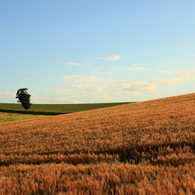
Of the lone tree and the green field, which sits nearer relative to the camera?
the green field

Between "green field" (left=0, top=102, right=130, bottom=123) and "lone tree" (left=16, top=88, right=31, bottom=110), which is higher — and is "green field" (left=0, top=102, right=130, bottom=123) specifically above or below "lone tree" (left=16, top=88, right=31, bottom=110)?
below

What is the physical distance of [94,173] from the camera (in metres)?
4.30

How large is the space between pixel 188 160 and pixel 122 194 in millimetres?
2130

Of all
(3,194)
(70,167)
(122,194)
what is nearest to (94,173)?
(70,167)

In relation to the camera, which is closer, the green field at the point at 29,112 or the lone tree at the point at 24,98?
the green field at the point at 29,112

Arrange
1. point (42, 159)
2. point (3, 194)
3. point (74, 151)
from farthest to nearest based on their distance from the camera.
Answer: point (74, 151) → point (42, 159) → point (3, 194)

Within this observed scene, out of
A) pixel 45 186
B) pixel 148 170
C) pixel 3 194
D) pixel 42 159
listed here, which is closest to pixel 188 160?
pixel 148 170

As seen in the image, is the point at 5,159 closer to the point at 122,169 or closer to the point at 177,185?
the point at 122,169

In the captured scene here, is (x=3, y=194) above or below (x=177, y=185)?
below

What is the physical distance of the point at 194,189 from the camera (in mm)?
2939

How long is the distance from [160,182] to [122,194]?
0.70m

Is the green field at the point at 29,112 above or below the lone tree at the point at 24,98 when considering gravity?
below

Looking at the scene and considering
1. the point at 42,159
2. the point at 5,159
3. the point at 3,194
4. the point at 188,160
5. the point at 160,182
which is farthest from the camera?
the point at 5,159

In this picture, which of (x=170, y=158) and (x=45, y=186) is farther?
(x=170, y=158)
